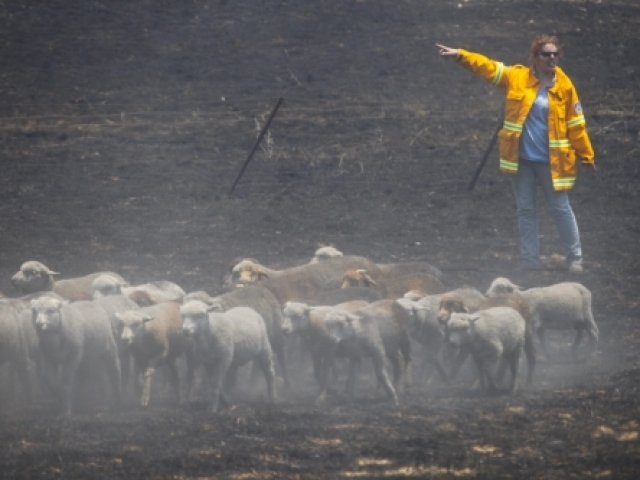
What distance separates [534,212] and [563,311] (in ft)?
7.16

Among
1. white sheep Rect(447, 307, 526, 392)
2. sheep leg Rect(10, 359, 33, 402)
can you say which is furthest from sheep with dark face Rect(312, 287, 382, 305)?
sheep leg Rect(10, 359, 33, 402)

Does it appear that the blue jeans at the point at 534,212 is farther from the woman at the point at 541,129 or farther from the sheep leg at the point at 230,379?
the sheep leg at the point at 230,379

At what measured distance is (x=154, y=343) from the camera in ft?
35.2

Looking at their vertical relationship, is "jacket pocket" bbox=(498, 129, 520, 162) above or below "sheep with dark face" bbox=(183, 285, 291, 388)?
above

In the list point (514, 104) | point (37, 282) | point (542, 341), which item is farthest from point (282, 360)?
point (514, 104)

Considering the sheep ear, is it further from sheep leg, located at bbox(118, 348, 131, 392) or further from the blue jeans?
sheep leg, located at bbox(118, 348, 131, 392)

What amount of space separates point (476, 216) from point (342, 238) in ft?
6.40

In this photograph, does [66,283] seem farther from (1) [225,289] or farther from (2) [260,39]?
(2) [260,39]

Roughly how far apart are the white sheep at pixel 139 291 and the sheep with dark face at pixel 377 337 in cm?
198

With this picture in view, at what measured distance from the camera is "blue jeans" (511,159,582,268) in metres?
13.4

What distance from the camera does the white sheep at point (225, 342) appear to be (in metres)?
10.5

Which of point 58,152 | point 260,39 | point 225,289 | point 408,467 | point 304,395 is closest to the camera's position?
point 408,467

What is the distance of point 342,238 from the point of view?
15.7m

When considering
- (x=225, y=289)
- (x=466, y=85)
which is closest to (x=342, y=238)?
(x=225, y=289)
